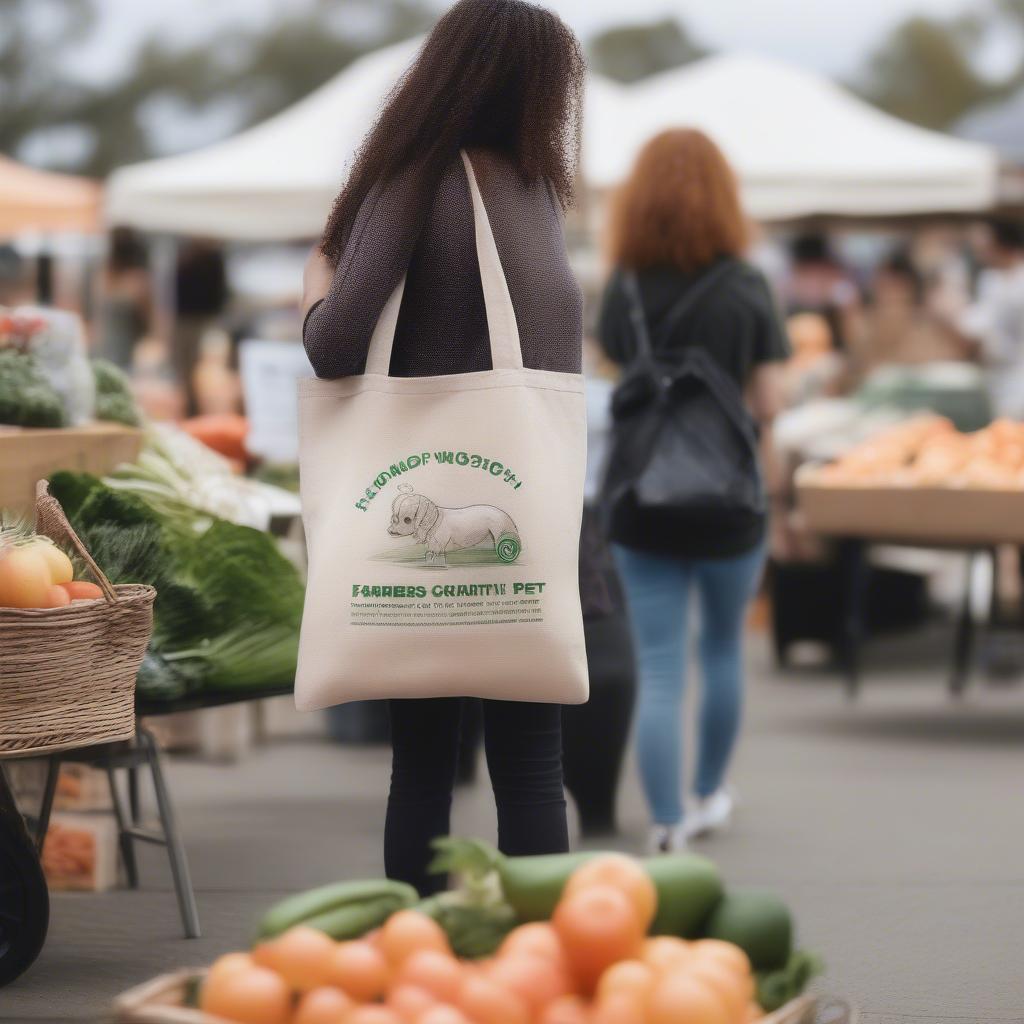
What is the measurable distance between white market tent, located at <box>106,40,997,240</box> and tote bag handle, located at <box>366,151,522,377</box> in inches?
296

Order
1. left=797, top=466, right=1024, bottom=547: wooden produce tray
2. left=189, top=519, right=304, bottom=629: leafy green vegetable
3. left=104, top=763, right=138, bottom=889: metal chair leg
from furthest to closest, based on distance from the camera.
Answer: left=797, top=466, right=1024, bottom=547: wooden produce tray, left=104, top=763, right=138, bottom=889: metal chair leg, left=189, top=519, right=304, bottom=629: leafy green vegetable

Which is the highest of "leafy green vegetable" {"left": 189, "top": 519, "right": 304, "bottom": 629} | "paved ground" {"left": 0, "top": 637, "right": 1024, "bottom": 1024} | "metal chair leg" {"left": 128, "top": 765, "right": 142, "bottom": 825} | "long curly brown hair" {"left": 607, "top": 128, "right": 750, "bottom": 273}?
"long curly brown hair" {"left": 607, "top": 128, "right": 750, "bottom": 273}

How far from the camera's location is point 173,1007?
2480mm

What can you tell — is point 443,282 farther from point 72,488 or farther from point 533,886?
point 72,488

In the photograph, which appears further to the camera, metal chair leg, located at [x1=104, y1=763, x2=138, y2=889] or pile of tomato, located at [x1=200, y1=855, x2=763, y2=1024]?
metal chair leg, located at [x1=104, y1=763, x2=138, y2=889]

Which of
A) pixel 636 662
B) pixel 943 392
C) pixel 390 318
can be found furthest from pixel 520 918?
pixel 943 392

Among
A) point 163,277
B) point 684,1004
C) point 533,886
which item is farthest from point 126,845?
point 163,277

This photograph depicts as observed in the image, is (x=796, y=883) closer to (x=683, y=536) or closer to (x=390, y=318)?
(x=683, y=536)

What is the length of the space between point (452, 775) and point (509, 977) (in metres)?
1.09

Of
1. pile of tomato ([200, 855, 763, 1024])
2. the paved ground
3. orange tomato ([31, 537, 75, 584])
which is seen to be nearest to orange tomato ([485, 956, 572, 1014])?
pile of tomato ([200, 855, 763, 1024])

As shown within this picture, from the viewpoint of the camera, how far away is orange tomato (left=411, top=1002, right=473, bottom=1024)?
2.35 m

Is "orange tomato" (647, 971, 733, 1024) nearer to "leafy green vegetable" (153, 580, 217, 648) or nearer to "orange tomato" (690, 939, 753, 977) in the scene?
"orange tomato" (690, 939, 753, 977)

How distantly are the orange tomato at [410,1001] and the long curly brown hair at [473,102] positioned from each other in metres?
1.51

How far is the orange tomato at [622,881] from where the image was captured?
8.71 ft
